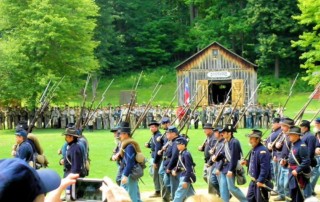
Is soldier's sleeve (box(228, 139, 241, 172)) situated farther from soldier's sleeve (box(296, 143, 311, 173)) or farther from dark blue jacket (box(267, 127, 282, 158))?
dark blue jacket (box(267, 127, 282, 158))

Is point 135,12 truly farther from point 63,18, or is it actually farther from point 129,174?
point 129,174

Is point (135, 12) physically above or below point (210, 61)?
above

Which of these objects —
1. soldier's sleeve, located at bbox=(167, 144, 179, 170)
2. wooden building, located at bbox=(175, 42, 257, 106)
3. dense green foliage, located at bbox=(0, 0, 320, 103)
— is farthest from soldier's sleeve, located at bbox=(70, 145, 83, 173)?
wooden building, located at bbox=(175, 42, 257, 106)

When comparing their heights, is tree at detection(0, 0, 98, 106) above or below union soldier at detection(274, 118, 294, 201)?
above

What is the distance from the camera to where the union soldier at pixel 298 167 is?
11.6 m

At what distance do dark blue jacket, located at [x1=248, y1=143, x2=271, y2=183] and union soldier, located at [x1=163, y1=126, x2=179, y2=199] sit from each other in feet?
6.95

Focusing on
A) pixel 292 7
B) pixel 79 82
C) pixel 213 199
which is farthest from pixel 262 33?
pixel 213 199

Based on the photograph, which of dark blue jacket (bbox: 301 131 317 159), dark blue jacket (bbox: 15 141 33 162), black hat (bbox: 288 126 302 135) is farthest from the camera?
dark blue jacket (bbox: 15 141 33 162)

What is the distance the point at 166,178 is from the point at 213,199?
10.5 m

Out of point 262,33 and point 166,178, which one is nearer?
point 166,178

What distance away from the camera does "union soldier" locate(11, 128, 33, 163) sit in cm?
1309

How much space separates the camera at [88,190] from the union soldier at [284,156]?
7754 mm

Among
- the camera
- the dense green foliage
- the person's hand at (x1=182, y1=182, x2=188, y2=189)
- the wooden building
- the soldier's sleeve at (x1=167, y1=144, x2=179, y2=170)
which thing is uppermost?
the dense green foliage

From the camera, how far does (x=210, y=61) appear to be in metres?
49.0
